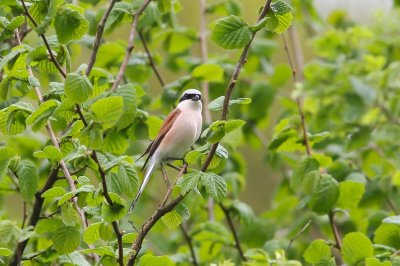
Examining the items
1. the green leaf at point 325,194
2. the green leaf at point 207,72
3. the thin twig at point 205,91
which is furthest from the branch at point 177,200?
the thin twig at point 205,91

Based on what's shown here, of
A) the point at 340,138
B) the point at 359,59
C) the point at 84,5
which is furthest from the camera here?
the point at 359,59

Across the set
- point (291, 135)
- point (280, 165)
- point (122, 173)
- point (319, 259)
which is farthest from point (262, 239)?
point (122, 173)

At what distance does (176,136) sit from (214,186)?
59 centimetres

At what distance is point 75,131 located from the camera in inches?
85.7

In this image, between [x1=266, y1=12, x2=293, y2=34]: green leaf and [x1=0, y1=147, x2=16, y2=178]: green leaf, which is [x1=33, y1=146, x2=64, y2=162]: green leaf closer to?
[x1=0, y1=147, x2=16, y2=178]: green leaf

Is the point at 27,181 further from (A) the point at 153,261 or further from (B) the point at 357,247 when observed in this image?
(B) the point at 357,247

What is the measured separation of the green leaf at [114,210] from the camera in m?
2.00

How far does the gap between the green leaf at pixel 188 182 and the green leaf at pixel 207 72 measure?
121 centimetres

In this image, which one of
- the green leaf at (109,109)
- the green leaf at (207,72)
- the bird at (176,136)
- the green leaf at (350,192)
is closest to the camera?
the green leaf at (109,109)

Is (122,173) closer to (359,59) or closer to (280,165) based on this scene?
(280,165)

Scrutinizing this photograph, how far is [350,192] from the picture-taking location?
9.99 ft

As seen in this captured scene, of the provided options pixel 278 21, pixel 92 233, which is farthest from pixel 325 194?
pixel 92 233

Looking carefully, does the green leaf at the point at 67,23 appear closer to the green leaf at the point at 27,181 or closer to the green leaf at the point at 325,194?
the green leaf at the point at 27,181

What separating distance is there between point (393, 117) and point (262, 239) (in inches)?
42.5
